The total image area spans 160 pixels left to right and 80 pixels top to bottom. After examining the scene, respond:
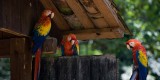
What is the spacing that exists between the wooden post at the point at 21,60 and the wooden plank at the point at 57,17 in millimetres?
442

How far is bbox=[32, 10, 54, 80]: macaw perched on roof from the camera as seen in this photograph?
10.2 feet

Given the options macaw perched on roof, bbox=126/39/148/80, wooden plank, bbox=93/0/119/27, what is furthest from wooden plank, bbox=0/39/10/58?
macaw perched on roof, bbox=126/39/148/80

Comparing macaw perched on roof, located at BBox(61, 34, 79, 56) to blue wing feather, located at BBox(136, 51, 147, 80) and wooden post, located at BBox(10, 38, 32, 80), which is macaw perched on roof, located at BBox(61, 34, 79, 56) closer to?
wooden post, located at BBox(10, 38, 32, 80)

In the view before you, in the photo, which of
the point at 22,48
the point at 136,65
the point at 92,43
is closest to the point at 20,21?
the point at 22,48

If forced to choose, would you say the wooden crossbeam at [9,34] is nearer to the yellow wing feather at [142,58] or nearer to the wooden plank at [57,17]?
the wooden plank at [57,17]

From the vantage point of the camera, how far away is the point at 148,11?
870 centimetres

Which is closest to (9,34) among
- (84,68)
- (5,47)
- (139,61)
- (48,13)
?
(5,47)

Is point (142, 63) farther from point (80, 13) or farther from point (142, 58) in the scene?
point (80, 13)

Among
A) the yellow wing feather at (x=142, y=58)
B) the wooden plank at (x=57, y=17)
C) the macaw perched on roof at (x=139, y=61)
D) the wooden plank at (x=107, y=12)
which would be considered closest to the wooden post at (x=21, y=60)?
the wooden plank at (x=57, y=17)

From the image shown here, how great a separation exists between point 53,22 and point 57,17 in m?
0.07

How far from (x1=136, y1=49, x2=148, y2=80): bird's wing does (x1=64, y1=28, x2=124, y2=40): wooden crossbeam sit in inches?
9.4

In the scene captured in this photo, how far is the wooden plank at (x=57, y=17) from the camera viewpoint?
3477 mm

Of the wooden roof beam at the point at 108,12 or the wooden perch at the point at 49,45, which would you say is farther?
the wooden perch at the point at 49,45

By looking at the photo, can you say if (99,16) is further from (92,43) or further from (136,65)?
(92,43)
